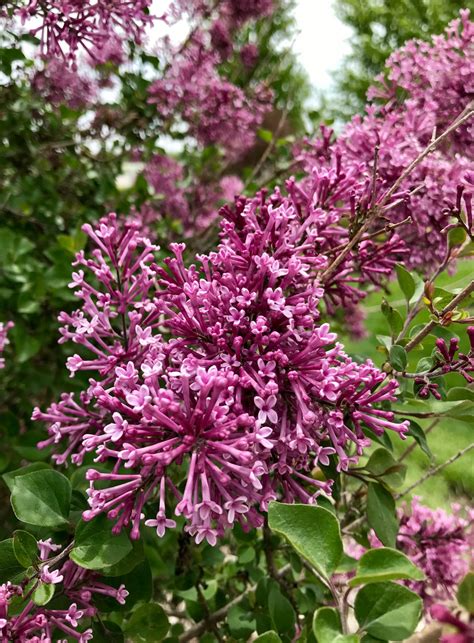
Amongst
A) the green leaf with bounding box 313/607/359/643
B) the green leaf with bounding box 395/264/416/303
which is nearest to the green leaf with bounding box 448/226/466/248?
the green leaf with bounding box 395/264/416/303

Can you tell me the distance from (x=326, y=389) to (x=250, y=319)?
0.12m

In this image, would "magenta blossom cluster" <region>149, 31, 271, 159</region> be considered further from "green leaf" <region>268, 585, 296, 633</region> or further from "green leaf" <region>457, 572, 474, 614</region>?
"green leaf" <region>457, 572, 474, 614</region>

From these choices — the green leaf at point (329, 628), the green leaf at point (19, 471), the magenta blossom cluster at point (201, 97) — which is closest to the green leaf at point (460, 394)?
the green leaf at point (329, 628)

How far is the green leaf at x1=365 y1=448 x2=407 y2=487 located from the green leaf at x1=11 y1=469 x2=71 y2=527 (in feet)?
1.27

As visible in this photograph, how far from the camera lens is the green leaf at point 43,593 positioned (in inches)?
20.4

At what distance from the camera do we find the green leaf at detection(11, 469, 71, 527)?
0.61 m

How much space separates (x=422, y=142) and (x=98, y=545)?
0.87 metres

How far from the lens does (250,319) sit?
0.61 metres

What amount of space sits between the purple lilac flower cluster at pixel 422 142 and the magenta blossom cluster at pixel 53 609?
0.61 metres

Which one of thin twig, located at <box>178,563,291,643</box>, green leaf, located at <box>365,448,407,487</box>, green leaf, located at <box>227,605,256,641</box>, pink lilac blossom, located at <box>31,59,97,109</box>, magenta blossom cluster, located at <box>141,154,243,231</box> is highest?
pink lilac blossom, located at <box>31,59,97,109</box>

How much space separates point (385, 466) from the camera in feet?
2.37

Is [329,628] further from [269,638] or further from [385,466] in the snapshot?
[385,466]

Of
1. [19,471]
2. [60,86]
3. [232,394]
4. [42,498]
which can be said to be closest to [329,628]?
[232,394]

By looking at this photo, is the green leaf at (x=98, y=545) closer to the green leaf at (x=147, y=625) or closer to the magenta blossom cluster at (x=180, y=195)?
the green leaf at (x=147, y=625)
